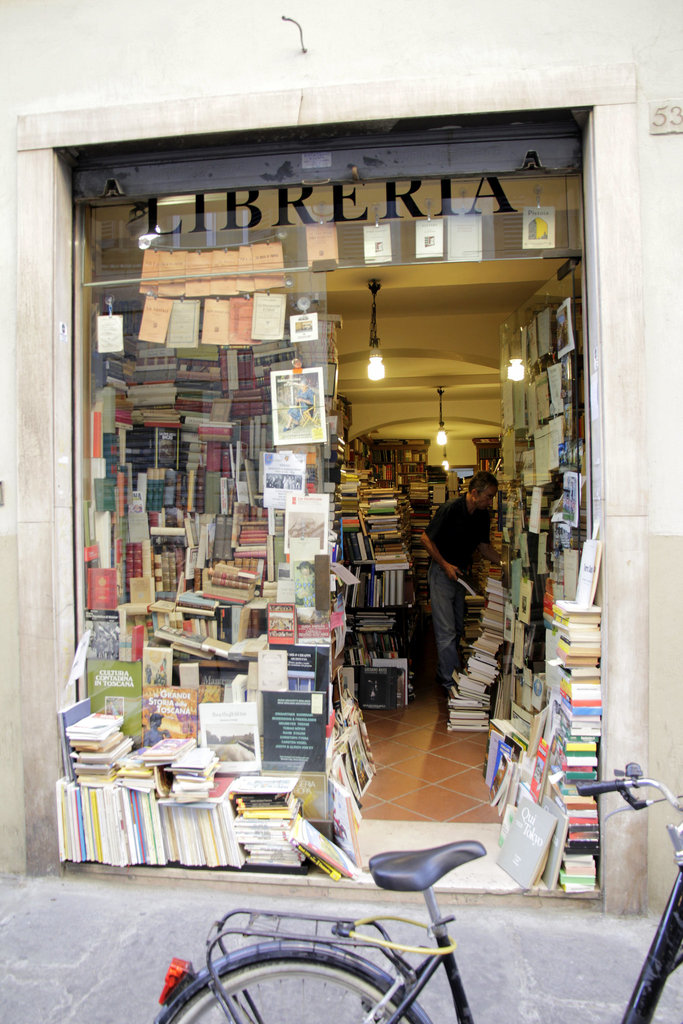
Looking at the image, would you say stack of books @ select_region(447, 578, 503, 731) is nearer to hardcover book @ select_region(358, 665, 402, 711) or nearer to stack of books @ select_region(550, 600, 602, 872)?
hardcover book @ select_region(358, 665, 402, 711)

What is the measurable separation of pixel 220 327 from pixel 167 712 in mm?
1956

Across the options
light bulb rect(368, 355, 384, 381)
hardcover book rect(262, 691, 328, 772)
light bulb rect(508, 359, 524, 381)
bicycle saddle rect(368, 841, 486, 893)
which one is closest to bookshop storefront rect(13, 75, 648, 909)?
hardcover book rect(262, 691, 328, 772)

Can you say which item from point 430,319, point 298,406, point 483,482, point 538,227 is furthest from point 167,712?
point 430,319

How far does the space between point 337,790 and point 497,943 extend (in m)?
0.91

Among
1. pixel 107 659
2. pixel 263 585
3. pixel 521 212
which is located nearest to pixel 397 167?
pixel 521 212

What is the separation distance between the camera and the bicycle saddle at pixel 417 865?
5.29ft

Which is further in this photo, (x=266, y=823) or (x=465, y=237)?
(x=465, y=237)

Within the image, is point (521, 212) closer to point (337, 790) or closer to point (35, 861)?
point (337, 790)

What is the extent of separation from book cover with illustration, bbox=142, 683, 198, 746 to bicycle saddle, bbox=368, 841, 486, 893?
6.28 ft

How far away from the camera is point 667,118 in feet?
9.51

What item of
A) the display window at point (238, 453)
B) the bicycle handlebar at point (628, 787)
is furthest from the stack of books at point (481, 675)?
the bicycle handlebar at point (628, 787)

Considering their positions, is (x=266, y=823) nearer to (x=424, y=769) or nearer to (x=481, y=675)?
(x=424, y=769)

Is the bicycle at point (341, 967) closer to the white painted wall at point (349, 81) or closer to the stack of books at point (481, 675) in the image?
the white painted wall at point (349, 81)

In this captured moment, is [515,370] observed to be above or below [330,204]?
below
